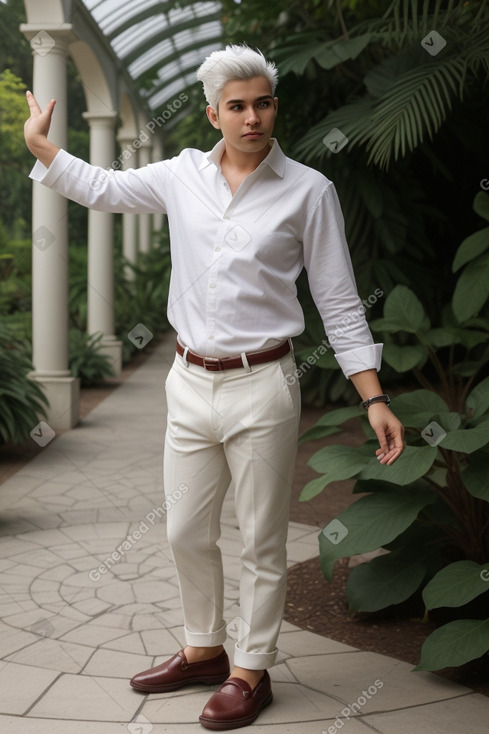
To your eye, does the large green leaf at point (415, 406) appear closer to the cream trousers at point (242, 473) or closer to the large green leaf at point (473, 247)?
the large green leaf at point (473, 247)

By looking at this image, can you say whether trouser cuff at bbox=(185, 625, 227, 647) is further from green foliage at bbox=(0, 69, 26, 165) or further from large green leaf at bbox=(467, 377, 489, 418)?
green foliage at bbox=(0, 69, 26, 165)

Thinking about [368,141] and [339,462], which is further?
[368,141]

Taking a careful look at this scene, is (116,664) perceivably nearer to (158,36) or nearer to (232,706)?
(232,706)

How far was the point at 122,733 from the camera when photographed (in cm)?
263

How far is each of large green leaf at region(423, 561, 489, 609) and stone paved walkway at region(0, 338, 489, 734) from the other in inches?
12.1

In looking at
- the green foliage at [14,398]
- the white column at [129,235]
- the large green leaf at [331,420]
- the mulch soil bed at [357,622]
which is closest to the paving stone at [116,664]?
the mulch soil bed at [357,622]

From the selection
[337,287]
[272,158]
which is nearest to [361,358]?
[337,287]

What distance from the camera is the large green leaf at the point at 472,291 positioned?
3.63m

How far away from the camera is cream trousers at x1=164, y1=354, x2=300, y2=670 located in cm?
259

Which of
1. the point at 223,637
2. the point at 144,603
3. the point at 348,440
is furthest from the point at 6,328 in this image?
the point at 223,637

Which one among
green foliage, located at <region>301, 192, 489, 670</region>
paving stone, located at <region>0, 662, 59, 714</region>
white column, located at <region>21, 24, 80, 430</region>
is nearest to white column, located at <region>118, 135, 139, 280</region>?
white column, located at <region>21, 24, 80, 430</region>

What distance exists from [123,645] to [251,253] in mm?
1627

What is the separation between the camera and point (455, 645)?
2891mm

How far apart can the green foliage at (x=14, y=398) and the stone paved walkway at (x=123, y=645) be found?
2.31ft
